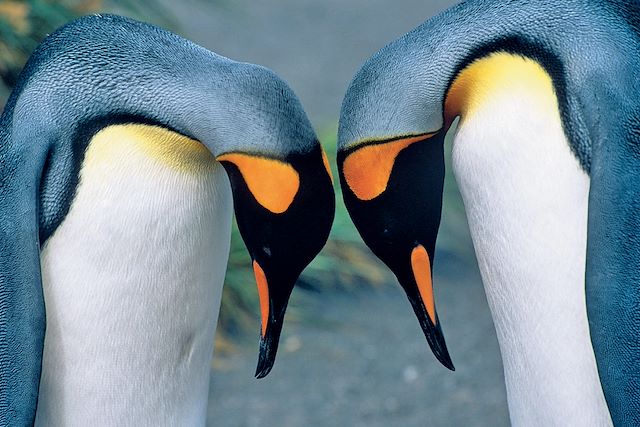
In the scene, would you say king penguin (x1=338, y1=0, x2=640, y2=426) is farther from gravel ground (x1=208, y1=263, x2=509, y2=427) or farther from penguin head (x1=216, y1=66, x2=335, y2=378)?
gravel ground (x1=208, y1=263, x2=509, y2=427)

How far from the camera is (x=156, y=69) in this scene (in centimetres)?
200

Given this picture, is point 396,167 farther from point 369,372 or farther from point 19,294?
point 369,372

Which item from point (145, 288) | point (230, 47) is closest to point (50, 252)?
point (145, 288)

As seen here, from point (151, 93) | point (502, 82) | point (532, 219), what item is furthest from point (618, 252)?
point (151, 93)

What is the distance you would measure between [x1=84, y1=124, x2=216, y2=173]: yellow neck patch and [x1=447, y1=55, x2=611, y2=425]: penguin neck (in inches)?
19.6

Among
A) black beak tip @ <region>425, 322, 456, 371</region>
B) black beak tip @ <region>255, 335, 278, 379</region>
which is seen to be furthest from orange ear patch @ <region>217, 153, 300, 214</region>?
black beak tip @ <region>425, 322, 456, 371</region>

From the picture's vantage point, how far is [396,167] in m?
2.01

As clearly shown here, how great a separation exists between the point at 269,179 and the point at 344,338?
2.22m

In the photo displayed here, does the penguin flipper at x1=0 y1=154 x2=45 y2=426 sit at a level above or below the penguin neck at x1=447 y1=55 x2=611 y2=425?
below

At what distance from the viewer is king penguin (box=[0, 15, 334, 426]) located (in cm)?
195

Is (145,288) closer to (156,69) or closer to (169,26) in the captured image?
(156,69)

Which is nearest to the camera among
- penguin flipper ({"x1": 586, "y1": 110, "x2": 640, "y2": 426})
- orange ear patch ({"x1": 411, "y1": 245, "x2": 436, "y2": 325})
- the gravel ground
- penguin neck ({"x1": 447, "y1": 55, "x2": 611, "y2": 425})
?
penguin flipper ({"x1": 586, "y1": 110, "x2": 640, "y2": 426})

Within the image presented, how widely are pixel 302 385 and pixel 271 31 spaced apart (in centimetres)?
366

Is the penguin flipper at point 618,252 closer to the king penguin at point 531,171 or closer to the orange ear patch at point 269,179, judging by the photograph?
the king penguin at point 531,171
